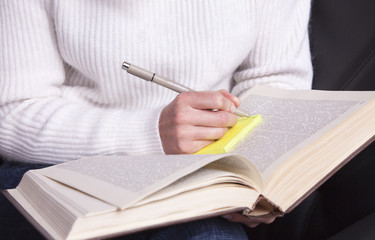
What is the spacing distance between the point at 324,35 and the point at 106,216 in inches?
27.7

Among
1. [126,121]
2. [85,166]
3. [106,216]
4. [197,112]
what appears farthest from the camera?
[126,121]

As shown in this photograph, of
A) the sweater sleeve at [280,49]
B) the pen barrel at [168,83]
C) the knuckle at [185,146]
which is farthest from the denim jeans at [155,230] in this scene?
the sweater sleeve at [280,49]

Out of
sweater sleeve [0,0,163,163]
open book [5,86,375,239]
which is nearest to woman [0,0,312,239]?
sweater sleeve [0,0,163,163]

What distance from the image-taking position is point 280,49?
1013 millimetres

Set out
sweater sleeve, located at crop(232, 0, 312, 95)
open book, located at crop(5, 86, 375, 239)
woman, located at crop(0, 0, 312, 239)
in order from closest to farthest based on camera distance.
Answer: open book, located at crop(5, 86, 375, 239) < woman, located at crop(0, 0, 312, 239) < sweater sleeve, located at crop(232, 0, 312, 95)

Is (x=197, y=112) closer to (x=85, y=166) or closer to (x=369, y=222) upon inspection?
(x=85, y=166)

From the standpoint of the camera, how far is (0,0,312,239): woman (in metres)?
0.84

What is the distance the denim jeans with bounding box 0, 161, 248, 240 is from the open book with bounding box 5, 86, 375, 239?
0.20 ft

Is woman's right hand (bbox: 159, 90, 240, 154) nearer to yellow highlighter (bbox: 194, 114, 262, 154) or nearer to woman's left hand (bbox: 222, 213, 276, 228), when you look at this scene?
yellow highlighter (bbox: 194, 114, 262, 154)

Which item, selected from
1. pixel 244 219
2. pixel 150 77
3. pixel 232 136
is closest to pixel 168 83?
pixel 150 77

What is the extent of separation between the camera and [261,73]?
1.01 metres

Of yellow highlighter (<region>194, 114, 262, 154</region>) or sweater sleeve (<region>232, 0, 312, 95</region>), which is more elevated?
sweater sleeve (<region>232, 0, 312, 95</region>)

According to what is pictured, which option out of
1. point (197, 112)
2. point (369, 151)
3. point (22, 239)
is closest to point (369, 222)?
point (369, 151)

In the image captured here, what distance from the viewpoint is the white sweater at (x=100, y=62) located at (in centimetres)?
85
